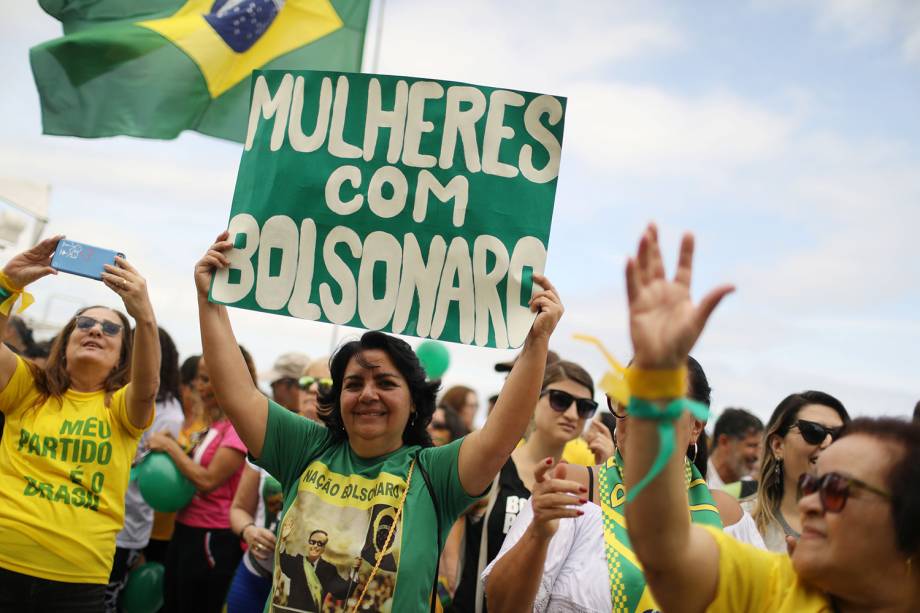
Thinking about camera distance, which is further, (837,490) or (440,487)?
(440,487)

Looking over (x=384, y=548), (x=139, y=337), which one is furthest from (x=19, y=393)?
(x=384, y=548)

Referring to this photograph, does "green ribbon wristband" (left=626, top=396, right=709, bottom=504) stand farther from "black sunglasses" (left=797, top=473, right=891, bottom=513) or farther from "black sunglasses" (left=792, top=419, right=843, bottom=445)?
"black sunglasses" (left=792, top=419, right=843, bottom=445)

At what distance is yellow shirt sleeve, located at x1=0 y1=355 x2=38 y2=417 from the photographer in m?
4.18

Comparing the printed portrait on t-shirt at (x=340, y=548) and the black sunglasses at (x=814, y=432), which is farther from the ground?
the black sunglasses at (x=814, y=432)

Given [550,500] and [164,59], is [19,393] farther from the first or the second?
[550,500]

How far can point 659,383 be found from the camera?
1753 mm

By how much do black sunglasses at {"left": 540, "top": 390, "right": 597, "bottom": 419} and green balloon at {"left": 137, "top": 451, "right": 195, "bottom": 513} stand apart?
250 cm

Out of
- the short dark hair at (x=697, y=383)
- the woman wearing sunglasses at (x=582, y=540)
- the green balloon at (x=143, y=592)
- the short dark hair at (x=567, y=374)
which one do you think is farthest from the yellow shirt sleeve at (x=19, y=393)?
the short dark hair at (x=697, y=383)

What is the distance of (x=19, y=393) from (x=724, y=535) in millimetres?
3490

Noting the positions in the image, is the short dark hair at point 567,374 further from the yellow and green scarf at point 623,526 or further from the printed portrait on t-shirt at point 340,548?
the printed portrait on t-shirt at point 340,548

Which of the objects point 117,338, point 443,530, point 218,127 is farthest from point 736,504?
point 218,127

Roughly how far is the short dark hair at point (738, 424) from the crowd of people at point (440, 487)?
1839 mm

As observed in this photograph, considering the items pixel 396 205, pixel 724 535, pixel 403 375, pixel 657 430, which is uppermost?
pixel 396 205

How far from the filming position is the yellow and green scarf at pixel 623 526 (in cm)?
282
